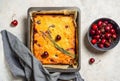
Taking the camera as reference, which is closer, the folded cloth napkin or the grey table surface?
the folded cloth napkin

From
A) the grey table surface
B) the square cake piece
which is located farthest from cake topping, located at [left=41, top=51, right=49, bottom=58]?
the grey table surface

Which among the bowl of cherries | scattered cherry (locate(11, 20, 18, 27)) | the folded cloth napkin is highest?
scattered cherry (locate(11, 20, 18, 27))

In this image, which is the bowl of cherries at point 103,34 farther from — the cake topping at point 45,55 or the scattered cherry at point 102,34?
the cake topping at point 45,55

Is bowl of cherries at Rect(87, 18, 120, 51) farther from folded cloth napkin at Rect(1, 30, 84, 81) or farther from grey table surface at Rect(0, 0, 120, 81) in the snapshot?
folded cloth napkin at Rect(1, 30, 84, 81)

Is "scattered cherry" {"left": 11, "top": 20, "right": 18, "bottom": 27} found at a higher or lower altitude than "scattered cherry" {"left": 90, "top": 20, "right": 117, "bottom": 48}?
higher

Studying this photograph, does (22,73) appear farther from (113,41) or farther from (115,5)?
(115,5)

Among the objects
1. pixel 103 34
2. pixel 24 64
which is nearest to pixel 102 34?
pixel 103 34

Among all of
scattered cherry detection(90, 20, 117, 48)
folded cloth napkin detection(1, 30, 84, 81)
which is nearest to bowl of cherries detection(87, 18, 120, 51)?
scattered cherry detection(90, 20, 117, 48)
